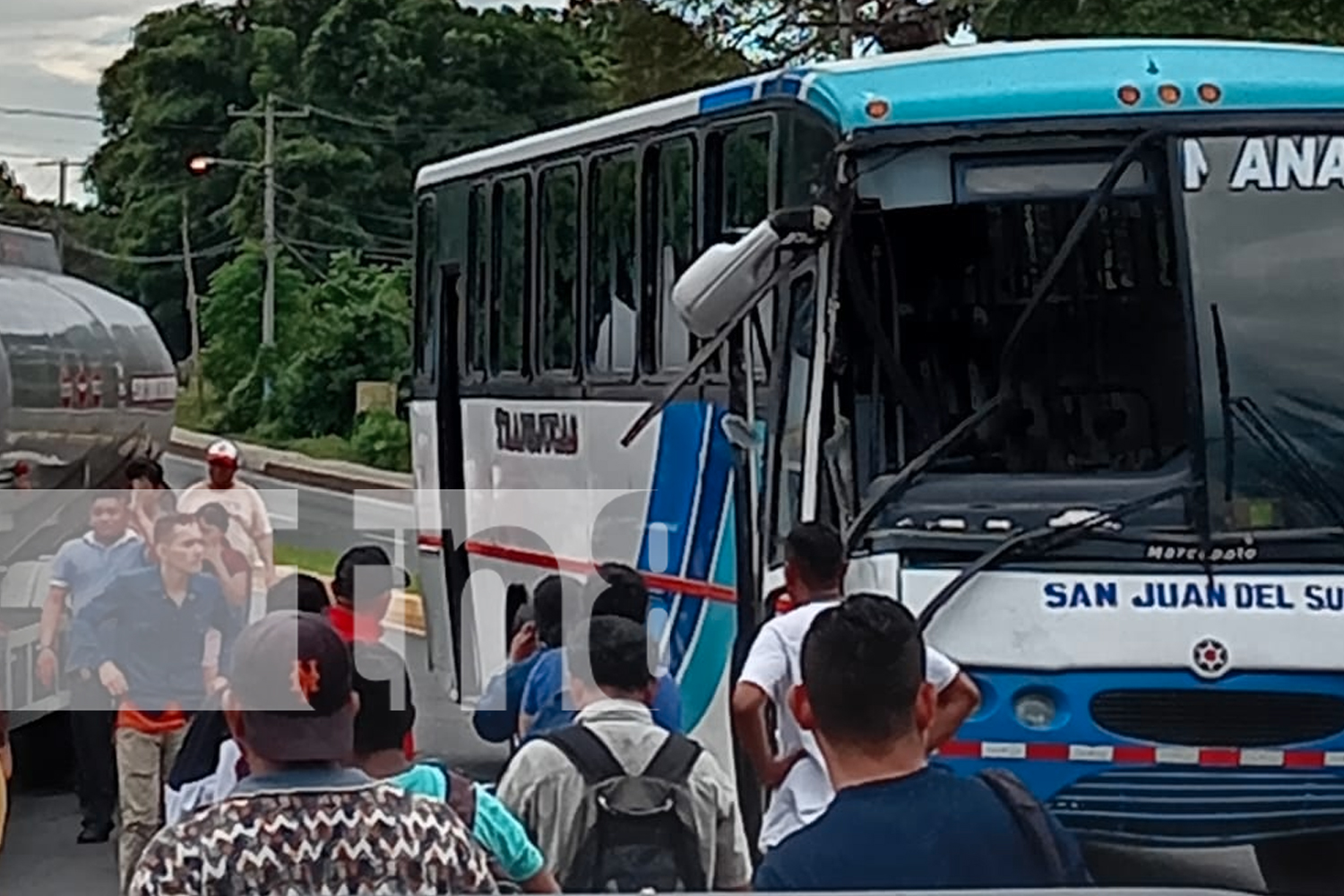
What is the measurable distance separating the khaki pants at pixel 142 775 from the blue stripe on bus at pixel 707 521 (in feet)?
6.72

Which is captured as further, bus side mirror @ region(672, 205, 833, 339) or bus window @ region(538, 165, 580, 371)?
bus window @ region(538, 165, 580, 371)

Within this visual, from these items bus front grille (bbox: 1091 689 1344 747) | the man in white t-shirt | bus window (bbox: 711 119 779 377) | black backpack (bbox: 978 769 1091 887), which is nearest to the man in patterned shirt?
black backpack (bbox: 978 769 1091 887)

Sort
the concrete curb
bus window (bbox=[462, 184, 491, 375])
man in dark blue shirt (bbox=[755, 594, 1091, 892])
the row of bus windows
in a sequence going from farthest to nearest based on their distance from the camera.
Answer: the concrete curb, bus window (bbox=[462, 184, 491, 375]), the row of bus windows, man in dark blue shirt (bbox=[755, 594, 1091, 892])

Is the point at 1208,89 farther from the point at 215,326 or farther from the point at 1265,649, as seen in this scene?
the point at 215,326

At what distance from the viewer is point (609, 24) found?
37938 millimetres

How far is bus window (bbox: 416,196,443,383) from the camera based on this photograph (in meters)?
15.9

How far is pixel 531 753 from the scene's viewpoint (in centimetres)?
613

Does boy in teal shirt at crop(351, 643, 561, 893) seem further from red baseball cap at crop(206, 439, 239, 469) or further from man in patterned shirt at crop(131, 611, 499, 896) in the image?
red baseball cap at crop(206, 439, 239, 469)

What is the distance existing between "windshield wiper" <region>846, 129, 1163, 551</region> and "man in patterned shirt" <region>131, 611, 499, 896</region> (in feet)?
14.0

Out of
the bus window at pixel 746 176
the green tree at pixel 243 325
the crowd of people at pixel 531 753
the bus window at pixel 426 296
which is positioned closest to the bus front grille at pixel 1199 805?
the crowd of people at pixel 531 753

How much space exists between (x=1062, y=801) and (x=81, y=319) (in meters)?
7.19

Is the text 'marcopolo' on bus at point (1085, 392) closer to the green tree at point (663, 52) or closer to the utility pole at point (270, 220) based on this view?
the green tree at point (663, 52)

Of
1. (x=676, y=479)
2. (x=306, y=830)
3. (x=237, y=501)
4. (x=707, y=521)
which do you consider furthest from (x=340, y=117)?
(x=306, y=830)

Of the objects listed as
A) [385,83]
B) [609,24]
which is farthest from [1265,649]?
[385,83]
